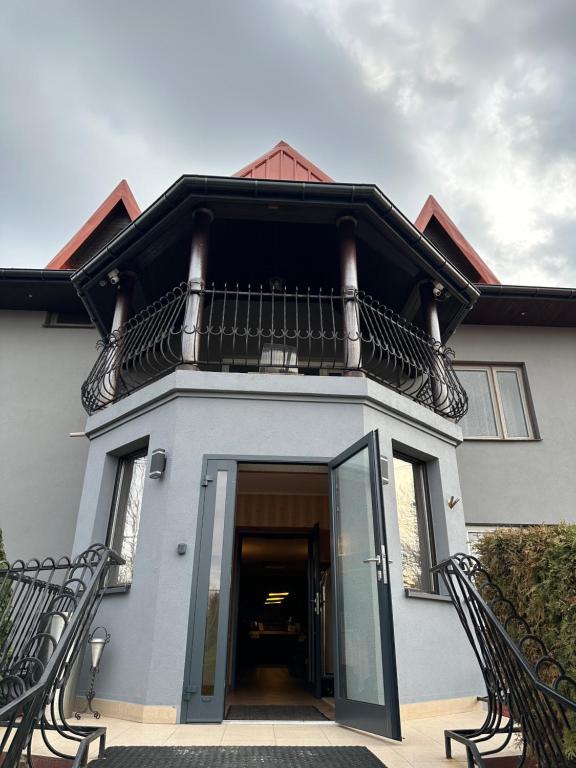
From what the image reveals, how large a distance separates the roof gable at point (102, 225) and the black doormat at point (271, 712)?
7192mm

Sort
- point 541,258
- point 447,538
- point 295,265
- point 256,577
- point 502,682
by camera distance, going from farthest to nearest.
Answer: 1. point 541,258
2. point 256,577
3. point 295,265
4. point 447,538
5. point 502,682

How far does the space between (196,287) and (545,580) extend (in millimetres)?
4303

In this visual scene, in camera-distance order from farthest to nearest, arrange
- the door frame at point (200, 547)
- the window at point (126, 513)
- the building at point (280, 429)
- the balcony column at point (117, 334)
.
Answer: the balcony column at point (117, 334)
the window at point (126, 513)
the building at point (280, 429)
the door frame at point (200, 547)

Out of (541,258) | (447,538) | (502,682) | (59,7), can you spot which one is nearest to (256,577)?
(447,538)

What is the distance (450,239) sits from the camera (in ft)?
31.3

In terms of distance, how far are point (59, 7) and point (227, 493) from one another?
35.7ft

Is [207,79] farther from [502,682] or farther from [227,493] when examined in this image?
[502,682]

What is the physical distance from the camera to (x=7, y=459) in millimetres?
7355

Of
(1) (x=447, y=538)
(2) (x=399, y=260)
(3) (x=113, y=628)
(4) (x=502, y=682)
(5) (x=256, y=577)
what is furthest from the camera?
(5) (x=256, y=577)

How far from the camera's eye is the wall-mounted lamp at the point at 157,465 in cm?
479

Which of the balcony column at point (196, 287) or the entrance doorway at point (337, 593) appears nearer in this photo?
the entrance doorway at point (337, 593)

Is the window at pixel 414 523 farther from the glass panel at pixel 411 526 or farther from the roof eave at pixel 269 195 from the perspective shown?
the roof eave at pixel 269 195

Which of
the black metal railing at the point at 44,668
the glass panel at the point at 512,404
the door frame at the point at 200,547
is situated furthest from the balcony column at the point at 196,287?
the glass panel at the point at 512,404

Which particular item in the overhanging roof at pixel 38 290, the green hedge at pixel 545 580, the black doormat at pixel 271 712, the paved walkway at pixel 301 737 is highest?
the overhanging roof at pixel 38 290
